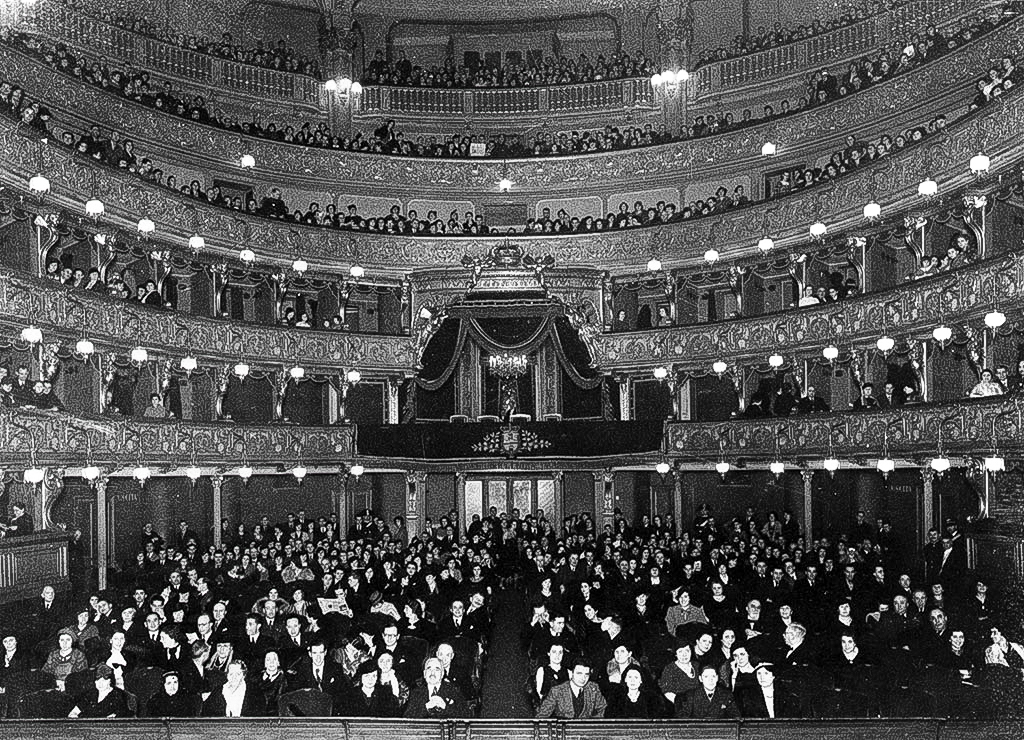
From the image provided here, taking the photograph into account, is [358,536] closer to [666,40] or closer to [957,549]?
[957,549]

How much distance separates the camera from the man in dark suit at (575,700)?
35.8 ft

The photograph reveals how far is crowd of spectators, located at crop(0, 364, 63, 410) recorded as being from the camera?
17.5 meters

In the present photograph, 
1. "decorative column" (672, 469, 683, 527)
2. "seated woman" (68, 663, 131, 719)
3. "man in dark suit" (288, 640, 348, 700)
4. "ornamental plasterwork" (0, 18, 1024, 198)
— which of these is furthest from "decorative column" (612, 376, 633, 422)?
"seated woman" (68, 663, 131, 719)

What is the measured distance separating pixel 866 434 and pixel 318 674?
14044 millimetres

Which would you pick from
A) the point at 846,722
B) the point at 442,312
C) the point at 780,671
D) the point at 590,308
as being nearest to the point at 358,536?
the point at 442,312

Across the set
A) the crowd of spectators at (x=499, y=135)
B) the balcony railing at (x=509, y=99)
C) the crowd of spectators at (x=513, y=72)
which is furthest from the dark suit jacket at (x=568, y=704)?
the crowd of spectators at (x=513, y=72)

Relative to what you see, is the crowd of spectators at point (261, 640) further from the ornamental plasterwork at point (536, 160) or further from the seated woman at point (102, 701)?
the ornamental plasterwork at point (536, 160)

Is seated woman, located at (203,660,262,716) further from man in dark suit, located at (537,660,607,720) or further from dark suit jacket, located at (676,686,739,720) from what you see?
dark suit jacket, located at (676,686,739,720)

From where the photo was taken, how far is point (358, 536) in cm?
2684

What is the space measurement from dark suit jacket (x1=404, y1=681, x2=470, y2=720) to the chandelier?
21.7 meters

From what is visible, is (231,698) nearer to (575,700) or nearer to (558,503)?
(575,700)

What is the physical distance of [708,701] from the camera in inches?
418

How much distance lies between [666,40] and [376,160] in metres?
10.2

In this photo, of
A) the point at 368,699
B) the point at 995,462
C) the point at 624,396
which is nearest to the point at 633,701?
the point at 368,699
